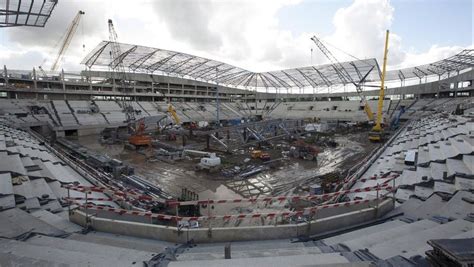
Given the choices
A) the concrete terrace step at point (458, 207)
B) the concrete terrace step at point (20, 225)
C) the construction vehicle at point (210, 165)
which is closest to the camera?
the concrete terrace step at point (20, 225)

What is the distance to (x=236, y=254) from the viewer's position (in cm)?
393

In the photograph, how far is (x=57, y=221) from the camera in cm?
565

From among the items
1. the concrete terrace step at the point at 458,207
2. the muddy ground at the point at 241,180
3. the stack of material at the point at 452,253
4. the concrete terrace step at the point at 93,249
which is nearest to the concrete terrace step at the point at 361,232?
the concrete terrace step at the point at 458,207

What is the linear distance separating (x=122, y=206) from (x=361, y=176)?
39.0ft

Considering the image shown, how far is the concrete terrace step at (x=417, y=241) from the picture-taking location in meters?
3.55

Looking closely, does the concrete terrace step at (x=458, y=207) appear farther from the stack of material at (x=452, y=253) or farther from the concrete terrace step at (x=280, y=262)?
the concrete terrace step at (x=280, y=262)

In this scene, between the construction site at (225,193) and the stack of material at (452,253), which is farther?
the construction site at (225,193)

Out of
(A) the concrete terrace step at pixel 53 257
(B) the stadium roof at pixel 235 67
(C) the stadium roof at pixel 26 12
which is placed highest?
(B) the stadium roof at pixel 235 67

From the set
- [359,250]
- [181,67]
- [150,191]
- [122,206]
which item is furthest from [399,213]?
[181,67]

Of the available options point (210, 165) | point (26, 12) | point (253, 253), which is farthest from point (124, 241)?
point (210, 165)

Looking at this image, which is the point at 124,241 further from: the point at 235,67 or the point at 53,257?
the point at 235,67

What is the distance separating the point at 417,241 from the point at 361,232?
45.5 inches

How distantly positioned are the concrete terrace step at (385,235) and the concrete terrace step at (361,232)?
11.4 inches

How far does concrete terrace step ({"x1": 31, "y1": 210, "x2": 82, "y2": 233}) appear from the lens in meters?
5.33
